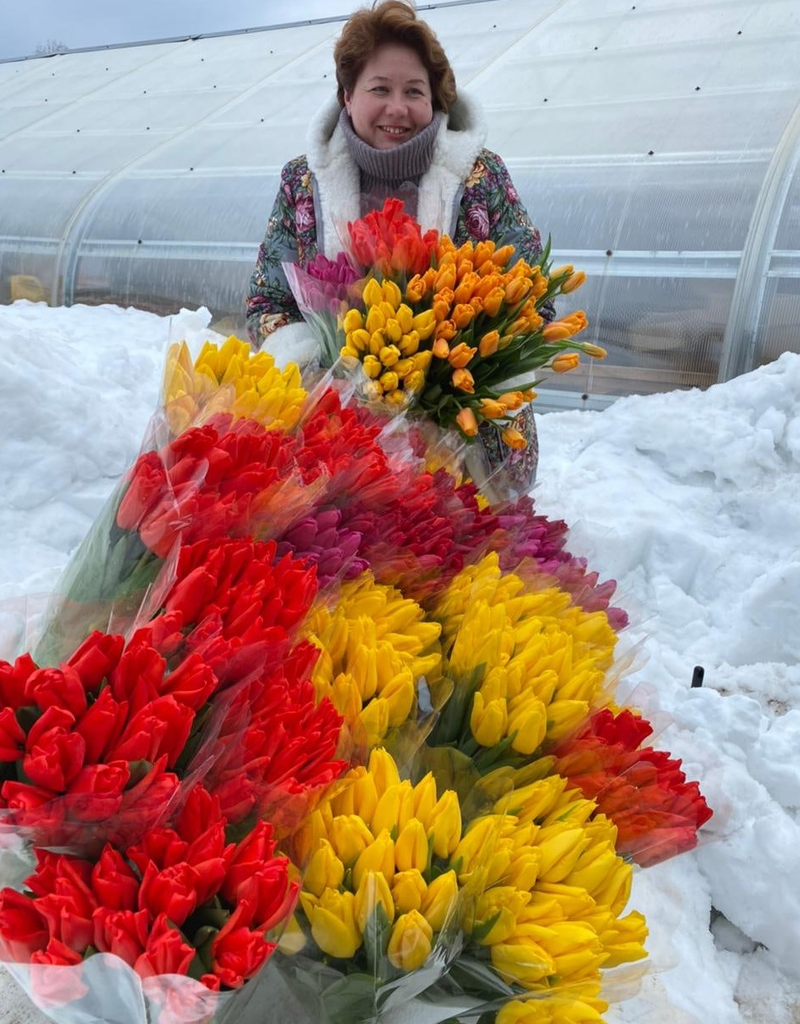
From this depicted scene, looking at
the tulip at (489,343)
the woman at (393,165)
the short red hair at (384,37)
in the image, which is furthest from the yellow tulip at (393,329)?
the short red hair at (384,37)

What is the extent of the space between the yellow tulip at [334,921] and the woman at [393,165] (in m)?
1.30

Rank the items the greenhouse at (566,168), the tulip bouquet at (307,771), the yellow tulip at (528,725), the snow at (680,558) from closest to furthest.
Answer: the tulip bouquet at (307,771) → the yellow tulip at (528,725) → the snow at (680,558) → the greenhouse at (566,168)

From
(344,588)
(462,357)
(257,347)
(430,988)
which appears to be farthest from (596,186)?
(430,988)

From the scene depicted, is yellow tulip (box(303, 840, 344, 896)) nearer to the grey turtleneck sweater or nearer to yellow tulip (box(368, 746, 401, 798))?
yellow tulip (box(368, 746, 401, 798))

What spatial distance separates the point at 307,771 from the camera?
645 mm

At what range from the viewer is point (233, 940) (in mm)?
547

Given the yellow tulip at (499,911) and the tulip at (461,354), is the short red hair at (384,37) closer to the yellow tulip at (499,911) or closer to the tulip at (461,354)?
the tulip at (461,354)

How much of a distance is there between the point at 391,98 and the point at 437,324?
0.89 m

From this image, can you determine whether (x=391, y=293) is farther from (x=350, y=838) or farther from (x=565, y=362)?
(x=350, y=838)

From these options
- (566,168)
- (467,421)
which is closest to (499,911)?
(467,421)

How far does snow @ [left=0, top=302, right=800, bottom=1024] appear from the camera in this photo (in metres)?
1.36

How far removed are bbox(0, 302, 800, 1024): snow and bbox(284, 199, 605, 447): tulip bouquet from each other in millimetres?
232

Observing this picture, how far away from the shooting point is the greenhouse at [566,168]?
4410mm

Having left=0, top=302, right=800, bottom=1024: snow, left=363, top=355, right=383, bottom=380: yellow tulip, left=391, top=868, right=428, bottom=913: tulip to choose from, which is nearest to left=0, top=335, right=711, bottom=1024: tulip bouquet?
left=391, top=868, right=428, bottom=913: tulip
